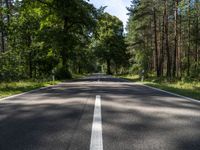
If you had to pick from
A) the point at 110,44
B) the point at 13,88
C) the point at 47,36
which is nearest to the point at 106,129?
the point at 13,88

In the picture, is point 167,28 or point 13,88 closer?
point 13,88

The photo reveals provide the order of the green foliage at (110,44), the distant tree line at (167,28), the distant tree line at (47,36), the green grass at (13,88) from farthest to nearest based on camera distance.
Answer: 1. the green foliage at (110,44)
2. the distant tree line at (47,36)
3. the distant tree line at (167,28)
4. the green grass at (13,88)

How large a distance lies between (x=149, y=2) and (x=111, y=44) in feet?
103

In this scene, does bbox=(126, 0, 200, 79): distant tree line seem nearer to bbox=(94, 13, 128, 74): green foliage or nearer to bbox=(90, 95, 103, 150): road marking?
bbox=(94, 13, 128, 74): green foliage

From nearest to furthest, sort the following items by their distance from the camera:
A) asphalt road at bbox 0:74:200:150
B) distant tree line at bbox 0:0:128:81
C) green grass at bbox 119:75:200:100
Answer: asphalt road at bbox 0:74:200:150, green grass at bbox 119:75:200:100, distant tree line at bbox 0:0:128:81

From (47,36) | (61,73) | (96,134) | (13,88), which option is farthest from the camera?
(61,73)

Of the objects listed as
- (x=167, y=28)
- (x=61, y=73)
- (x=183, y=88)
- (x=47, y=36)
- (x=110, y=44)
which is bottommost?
(x=183, y=88)

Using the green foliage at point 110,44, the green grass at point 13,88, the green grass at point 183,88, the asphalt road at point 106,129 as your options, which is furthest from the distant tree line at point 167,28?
the asphalt road at point 106,129

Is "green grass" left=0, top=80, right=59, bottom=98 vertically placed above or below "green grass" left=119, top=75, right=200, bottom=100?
above

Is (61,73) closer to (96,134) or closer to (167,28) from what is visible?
(167,28)

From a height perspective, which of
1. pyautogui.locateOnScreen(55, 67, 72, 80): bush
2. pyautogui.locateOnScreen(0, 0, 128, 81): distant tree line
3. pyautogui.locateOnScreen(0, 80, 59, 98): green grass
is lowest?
pyautogui.locateOnScreen(0, 80, 59, 98): green grass

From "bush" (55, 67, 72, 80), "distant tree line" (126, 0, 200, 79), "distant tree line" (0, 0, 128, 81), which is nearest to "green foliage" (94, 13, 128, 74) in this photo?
"distant tree line" (126, 0, 200, 79)

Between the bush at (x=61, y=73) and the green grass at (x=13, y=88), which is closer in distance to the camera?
the green grass at (x=13, y=88)

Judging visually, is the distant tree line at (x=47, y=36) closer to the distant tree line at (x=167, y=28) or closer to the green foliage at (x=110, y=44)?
the distant tree line at (x=167, y=28)
